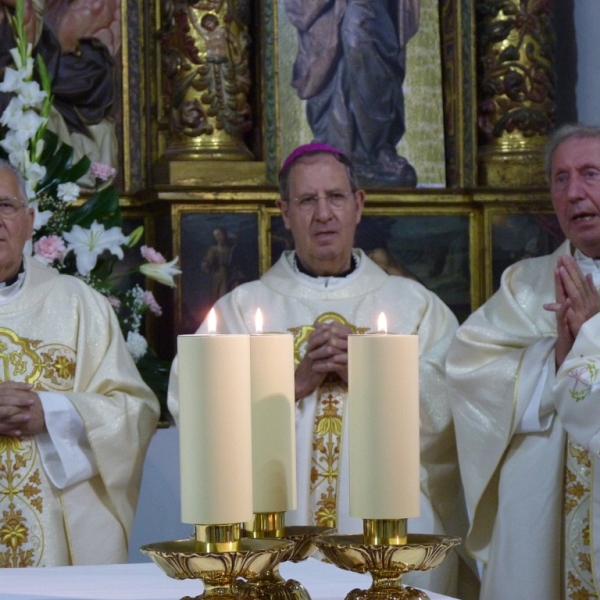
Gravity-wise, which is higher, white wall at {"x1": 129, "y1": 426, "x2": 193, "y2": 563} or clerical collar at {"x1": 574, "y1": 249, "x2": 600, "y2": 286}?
clerical collar at {"x1": 574, "y1": 249, "x2": 600, "y2": 286}

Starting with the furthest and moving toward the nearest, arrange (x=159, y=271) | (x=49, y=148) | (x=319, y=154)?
(x=49, y=148) < (x=159, y=271) < (x=319, y=154)

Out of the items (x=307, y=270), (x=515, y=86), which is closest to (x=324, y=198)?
(x=307, y=270)

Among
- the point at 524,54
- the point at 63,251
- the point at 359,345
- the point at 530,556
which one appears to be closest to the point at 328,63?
the point at 524,54

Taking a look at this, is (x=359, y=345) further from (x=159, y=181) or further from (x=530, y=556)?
(x=159, y=181)

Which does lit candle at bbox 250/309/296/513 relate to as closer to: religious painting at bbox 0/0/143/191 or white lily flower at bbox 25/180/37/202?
white lily flower at bbox 25/180/37/202

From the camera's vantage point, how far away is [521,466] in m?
4.21

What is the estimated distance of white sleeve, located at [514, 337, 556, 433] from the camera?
4148mm

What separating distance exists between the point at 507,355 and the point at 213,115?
3.13 m

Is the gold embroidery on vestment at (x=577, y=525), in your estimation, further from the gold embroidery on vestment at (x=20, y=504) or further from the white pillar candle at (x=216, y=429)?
the white pillar candle at (x=216, y=429)

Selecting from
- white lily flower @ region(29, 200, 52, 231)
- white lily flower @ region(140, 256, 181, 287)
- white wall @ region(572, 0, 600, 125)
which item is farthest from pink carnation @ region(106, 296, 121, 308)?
white wall @ region(572, 0, 600, 125)

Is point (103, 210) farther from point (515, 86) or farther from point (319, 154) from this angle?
point (515, 86)

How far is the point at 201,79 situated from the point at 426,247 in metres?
1.59

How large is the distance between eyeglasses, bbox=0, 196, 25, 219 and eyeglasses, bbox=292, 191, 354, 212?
41.4 inches

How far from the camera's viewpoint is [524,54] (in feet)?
24.3
